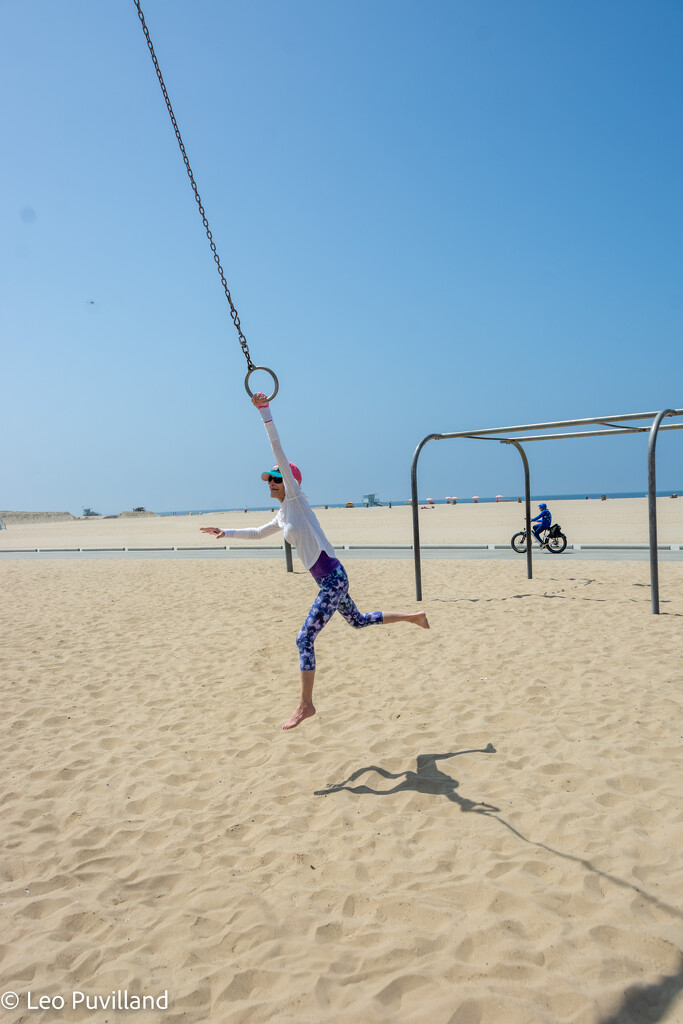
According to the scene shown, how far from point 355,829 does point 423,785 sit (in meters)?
0.61

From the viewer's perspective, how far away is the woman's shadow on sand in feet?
12.2

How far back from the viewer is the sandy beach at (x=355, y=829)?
2.46 m

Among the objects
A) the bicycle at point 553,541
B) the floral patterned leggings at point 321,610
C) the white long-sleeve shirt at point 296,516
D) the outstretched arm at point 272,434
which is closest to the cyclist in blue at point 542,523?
the bicycle at point 553,541

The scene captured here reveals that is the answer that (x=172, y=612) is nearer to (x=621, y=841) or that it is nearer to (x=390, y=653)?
(x=390, y=653)

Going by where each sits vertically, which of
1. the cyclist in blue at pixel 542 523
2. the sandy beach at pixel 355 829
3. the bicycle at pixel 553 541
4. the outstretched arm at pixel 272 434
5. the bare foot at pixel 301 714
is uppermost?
the outstretched arm at pixel 272 434

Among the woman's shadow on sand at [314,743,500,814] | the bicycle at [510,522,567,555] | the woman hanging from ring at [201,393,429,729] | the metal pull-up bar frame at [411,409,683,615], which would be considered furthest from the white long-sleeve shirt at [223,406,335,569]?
the bicycle at [510,522,567,555]

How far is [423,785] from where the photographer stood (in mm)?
3977

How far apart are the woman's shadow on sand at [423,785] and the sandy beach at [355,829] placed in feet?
0.05

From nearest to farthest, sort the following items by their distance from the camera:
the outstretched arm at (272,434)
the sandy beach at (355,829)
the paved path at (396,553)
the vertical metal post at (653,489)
Result: the sandy beach at (355,829), the outstretched arm at (272,434), the vertical metal post at (653,489), the paved path at (396,553)

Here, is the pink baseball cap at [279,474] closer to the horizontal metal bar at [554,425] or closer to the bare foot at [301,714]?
the bare foot at [301,714]

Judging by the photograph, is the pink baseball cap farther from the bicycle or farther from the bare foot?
the bicycle

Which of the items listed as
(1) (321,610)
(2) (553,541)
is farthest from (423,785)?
(2) (553,541)

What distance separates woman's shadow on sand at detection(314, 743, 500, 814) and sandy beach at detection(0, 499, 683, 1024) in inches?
0.6

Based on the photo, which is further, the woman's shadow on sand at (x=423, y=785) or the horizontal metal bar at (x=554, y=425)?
the horizontal metal bar at (x=554, y=425)
